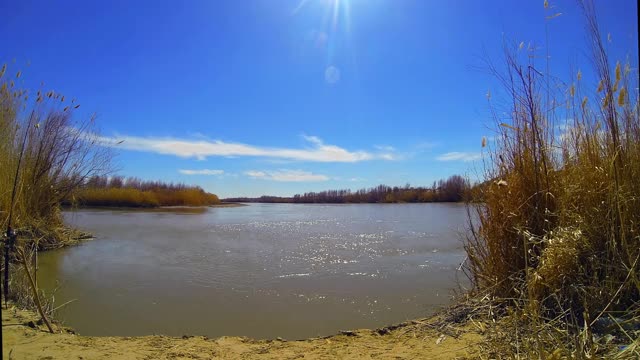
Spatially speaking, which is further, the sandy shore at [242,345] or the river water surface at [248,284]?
the river water surface at [248,284]

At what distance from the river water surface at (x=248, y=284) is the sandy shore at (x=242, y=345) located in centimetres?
29

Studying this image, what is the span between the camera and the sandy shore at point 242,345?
8.32 ft

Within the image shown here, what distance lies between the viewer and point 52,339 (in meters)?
2.87

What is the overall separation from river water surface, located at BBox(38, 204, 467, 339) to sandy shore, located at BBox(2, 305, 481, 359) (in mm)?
290

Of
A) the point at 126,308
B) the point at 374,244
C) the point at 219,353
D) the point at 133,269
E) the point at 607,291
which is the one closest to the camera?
the point at 607,291

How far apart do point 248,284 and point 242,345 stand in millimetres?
1898

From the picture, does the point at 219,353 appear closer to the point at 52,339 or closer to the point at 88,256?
the point at 52,339

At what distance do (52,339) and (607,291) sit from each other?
3.57 metres

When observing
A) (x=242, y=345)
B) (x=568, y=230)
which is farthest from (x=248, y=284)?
(x=568, y=230)

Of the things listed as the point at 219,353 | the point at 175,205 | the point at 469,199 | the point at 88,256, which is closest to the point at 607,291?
the point at 469,199

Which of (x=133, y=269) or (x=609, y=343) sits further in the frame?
(x=133, y=269)

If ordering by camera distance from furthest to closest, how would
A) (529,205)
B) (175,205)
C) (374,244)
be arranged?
(175,205) → (374,244) → (529,205)

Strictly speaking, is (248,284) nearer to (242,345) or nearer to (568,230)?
(242,345)

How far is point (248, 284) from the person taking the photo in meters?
4.76
